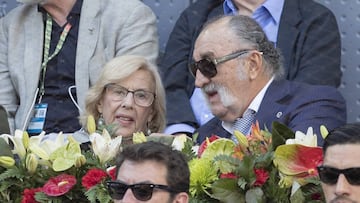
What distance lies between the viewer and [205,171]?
3787 mm

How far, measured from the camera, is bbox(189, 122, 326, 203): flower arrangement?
363 centimetres

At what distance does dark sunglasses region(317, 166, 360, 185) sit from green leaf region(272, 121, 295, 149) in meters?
0.40

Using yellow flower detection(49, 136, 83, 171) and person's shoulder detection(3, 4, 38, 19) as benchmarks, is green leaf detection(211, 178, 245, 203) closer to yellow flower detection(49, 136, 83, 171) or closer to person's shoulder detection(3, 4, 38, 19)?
yellow flower detection(49, 136, 83, 171)

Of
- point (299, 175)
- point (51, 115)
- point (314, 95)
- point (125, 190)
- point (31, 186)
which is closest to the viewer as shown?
point (125, 190)

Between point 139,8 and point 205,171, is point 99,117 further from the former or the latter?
point 205,171

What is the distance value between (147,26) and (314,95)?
1.53 meters

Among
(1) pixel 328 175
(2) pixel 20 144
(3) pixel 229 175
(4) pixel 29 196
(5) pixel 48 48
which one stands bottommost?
(5) pixel 48 48

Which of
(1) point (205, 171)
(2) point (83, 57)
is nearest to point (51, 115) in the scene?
(2) point (83, 57)

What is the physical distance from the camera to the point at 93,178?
154 inches

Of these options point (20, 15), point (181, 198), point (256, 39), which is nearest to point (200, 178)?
point (181, 198)

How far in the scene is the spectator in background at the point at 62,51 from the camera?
5.60 m

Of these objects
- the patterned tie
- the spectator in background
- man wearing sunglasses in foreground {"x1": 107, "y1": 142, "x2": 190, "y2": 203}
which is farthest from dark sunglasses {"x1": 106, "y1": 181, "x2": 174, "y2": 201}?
the spectator in background

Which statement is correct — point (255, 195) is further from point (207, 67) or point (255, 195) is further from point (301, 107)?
point (207, 67)

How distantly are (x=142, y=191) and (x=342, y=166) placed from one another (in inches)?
25.0
